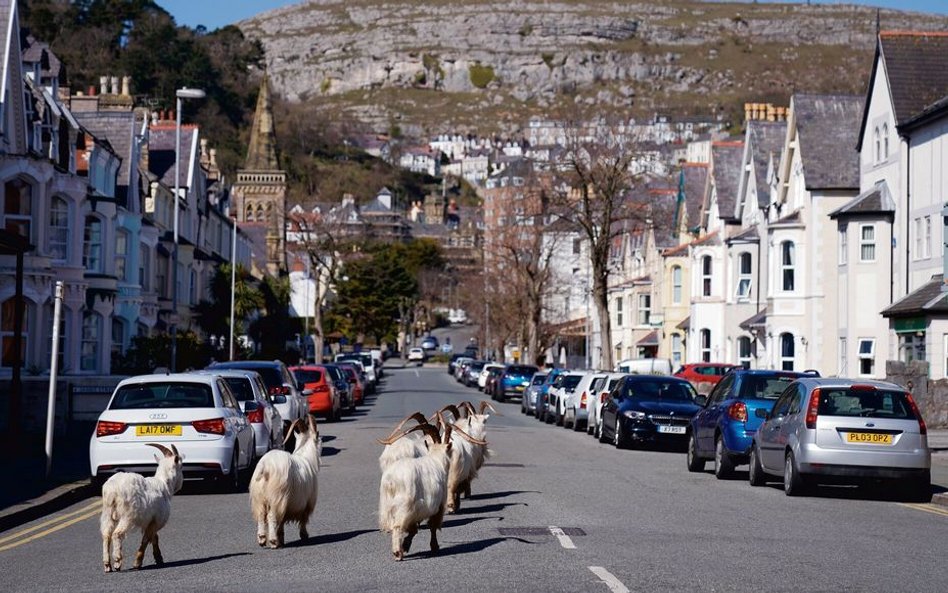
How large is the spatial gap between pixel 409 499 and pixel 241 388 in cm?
1130

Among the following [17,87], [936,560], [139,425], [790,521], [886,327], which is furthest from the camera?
[886,327]

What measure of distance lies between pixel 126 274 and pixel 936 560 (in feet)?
133

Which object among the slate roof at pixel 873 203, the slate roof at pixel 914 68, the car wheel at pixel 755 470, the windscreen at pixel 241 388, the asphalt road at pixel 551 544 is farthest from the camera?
the slate roof at pixel 873 203

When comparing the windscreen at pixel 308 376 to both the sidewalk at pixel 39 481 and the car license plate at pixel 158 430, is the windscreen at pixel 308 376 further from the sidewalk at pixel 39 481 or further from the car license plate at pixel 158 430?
the car license plate at pixel 158 430

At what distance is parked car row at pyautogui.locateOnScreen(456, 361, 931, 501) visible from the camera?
19.5 metres

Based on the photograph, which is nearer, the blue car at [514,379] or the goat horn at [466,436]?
the goat horn at [466,436]

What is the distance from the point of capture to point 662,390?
30547mm

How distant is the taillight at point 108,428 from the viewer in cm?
1875

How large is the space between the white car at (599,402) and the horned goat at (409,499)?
767 inches

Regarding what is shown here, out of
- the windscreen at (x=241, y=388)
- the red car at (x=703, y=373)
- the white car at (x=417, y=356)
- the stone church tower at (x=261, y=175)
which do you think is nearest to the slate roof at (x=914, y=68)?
the red car at (x=703, y=373)

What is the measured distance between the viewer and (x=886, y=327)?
46375 millimetres

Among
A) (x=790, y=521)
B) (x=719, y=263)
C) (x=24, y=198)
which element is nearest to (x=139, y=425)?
(x=790, y=521)

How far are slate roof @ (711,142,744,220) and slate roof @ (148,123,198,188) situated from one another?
23.4 metres

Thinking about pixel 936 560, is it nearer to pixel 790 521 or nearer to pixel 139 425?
pixel 790 521
